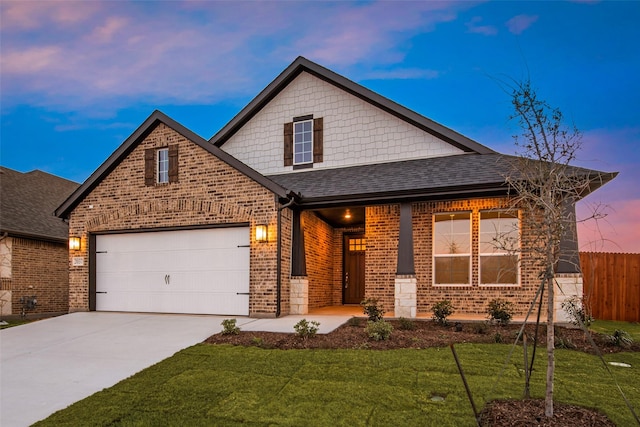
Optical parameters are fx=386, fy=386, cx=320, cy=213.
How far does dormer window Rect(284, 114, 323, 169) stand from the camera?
41.0 feet

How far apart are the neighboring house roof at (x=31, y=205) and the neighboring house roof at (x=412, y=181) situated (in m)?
9.01

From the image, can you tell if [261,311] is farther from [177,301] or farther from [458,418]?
[458,418]

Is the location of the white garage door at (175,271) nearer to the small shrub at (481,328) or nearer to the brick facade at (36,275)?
the brick facade at (36,275)

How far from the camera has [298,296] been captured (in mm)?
10148

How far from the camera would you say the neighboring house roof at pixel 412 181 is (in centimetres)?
888

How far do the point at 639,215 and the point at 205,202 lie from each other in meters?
12.8

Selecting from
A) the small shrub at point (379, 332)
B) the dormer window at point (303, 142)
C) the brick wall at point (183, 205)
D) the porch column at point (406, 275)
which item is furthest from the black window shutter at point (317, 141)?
the small shrub at point (379, 332)

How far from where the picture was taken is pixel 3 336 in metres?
8.45

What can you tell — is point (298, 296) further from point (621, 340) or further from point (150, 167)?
point (621, 340)

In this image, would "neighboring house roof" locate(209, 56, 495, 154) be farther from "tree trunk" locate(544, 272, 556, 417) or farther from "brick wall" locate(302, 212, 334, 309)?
"tree trunk" locate(544, 272, 556, 417)

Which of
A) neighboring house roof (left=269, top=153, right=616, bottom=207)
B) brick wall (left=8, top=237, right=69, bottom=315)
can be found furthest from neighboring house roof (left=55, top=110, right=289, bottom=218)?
brick wall (left=8, top=237, right=69, bottom=315)

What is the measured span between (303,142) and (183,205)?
14.6 ft

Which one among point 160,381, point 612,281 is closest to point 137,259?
point 160,381

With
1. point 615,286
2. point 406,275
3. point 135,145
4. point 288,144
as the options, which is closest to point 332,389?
point 406,275
